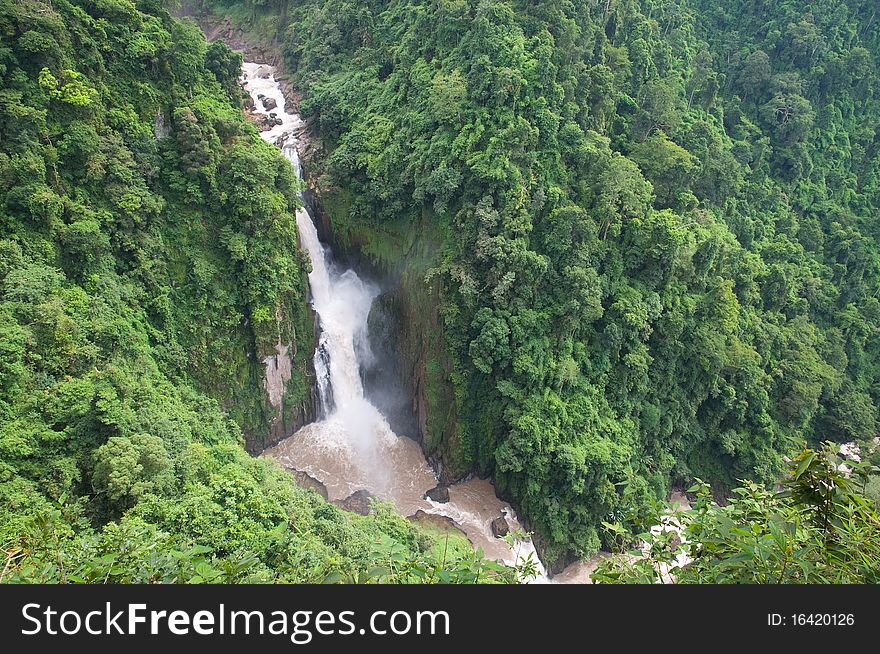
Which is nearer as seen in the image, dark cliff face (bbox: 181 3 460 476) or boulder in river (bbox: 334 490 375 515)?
boulder in river (bbox: 334 490 375 515)

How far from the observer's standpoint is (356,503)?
61.0ft

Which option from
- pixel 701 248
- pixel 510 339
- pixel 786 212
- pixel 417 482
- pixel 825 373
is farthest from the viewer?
pixel 786 212

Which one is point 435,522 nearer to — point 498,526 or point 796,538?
point 498,526

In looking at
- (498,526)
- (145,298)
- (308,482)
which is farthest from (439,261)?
(498,526)

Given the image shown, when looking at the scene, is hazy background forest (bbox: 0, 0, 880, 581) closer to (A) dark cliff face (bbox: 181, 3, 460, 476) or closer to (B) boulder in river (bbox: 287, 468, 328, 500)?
(A) dark cliff face (bbox: 181, 3, 460, 476)

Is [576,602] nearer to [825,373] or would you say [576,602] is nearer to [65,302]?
[65,302]

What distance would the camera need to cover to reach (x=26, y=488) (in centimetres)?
1013

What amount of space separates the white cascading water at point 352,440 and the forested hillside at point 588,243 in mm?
1194

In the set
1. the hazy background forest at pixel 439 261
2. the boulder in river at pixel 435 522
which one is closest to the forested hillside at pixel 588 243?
the hazy background forest at pixel 439 261

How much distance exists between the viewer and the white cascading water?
19469 millimetres

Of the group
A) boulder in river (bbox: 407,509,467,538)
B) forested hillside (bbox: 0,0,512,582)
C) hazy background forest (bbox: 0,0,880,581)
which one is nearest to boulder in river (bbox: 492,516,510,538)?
hazy background forest (bbox: 0,0,880,581)

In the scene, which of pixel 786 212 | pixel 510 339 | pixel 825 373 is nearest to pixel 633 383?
pixel 510 339

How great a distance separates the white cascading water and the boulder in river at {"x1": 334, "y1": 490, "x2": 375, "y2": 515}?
295 millimetres

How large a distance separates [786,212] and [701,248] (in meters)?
10.9
